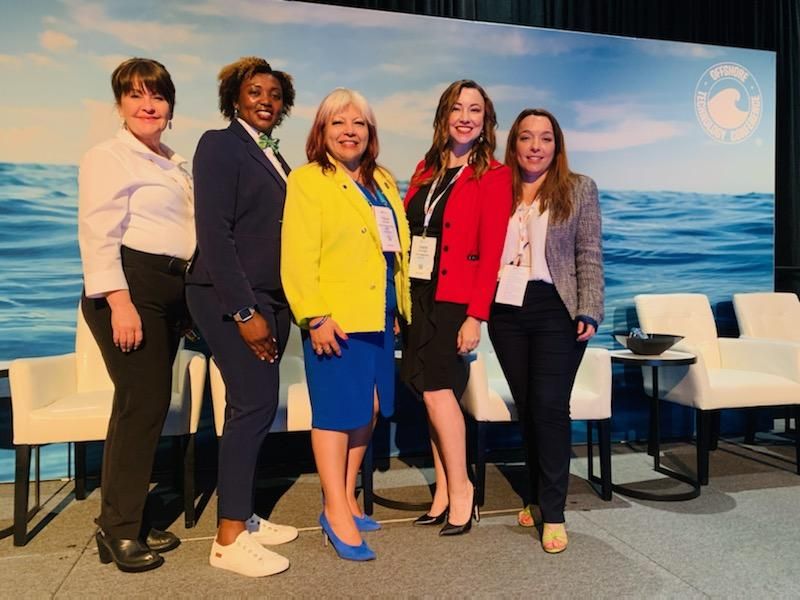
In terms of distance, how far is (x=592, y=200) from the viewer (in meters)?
2.28

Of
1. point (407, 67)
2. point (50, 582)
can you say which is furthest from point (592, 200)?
point (50, 582)

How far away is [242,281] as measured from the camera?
198cm

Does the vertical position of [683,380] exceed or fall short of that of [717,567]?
it exceeds it

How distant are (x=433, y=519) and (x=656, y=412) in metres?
1.39

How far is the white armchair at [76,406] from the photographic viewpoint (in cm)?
240

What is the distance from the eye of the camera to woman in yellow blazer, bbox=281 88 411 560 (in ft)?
6.65

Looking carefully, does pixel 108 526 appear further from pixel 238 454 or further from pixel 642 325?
A: pixel 642 325

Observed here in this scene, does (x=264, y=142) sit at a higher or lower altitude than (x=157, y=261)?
higher

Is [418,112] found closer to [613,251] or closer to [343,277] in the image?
[613,251]

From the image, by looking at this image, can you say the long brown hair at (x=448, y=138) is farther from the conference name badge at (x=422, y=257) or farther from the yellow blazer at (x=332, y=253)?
the yellow blazer at (x=332, y=253)

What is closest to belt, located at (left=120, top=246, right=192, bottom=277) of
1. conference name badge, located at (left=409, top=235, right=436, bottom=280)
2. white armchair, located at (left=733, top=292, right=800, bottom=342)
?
conference name badge, located at (left=409, top=235, right=436, bottom=280)

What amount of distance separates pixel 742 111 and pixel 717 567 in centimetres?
310

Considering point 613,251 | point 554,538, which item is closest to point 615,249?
point 613,251

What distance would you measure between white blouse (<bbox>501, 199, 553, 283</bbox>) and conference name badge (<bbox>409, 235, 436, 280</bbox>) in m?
0.26
